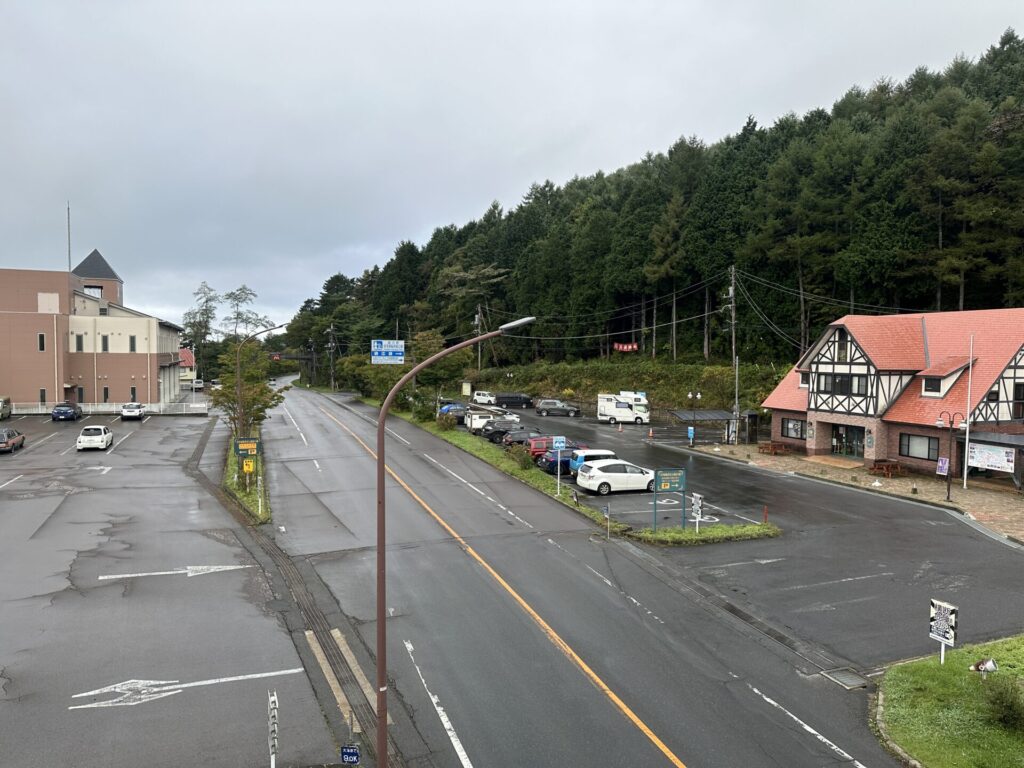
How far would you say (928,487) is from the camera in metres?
29.2

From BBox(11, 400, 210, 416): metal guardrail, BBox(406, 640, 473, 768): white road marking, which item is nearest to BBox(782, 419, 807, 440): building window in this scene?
BBox(406, 640, 473, 768): white road marking

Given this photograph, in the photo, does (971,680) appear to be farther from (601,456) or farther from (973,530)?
(601,456)

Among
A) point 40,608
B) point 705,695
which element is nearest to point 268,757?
point 705,695

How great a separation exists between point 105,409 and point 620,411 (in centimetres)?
4436

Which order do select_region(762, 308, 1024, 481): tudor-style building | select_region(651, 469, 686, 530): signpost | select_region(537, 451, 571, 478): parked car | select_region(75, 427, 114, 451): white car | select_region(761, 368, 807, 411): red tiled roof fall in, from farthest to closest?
select_region(761, 368, 807, 411): red tiled roof < select_region(75, 427, 114, 451): white car < select_region(537, 451, 571, 478): parked car < select_region(762, 308, 1024, 481): tudor-style building < select_region(651, 469, 686, 530): signpost

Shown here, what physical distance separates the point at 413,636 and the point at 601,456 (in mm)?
18245

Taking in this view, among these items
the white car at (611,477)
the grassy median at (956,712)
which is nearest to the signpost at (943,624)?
the grassy median at (956,712)

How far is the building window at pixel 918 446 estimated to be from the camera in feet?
103

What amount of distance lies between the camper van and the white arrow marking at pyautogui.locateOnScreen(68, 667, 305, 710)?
42679 millimetres

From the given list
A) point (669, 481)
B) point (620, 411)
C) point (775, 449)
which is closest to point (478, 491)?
point (669, 481)

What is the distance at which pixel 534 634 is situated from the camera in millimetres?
13383

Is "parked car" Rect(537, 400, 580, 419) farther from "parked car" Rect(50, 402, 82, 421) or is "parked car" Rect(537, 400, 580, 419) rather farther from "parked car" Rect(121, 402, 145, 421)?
"parked car" Rect(50, 402, 82, 421)

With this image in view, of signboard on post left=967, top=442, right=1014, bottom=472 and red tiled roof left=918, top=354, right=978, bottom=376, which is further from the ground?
red tiled roof left=918, top=354, right=978, bottom=376

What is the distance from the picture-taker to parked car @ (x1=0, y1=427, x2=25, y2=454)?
36156mm
